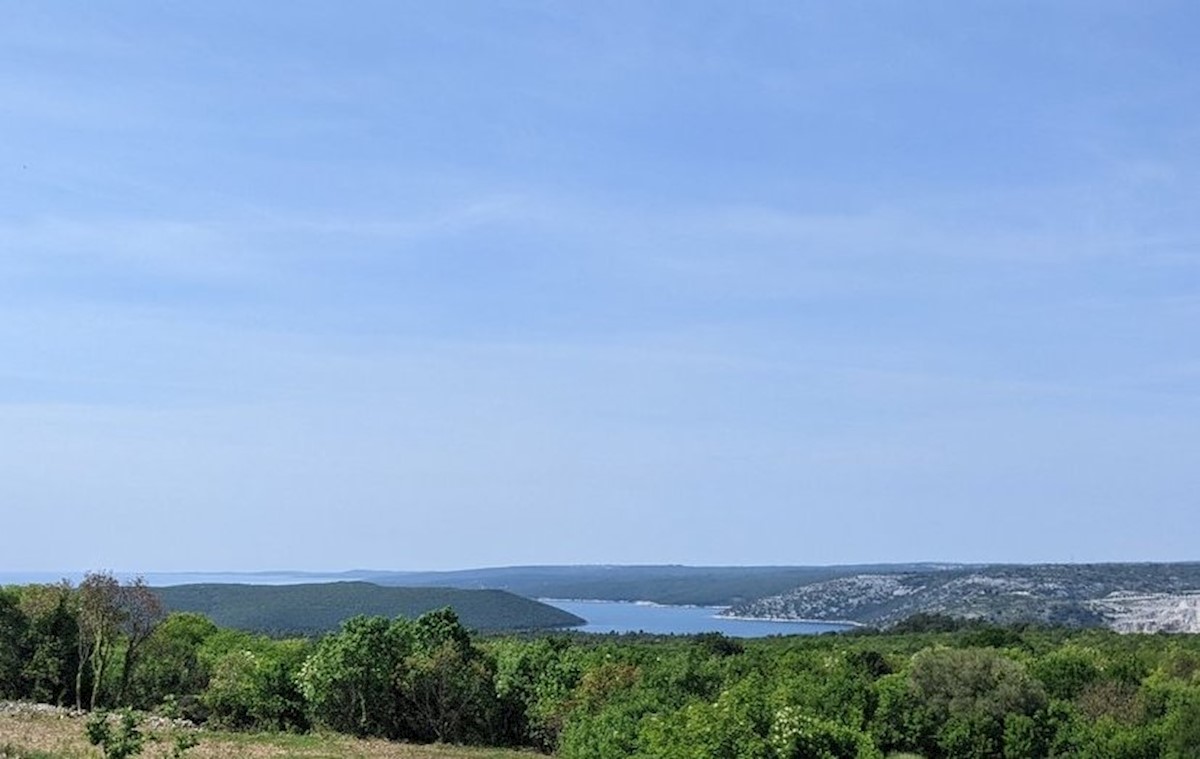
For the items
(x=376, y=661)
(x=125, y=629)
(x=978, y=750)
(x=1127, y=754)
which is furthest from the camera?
(x=125, y=629)

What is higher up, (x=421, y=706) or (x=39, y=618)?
(x=39, y=618)

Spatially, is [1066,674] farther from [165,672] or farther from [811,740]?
[165,672]

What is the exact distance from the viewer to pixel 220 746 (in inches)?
1508

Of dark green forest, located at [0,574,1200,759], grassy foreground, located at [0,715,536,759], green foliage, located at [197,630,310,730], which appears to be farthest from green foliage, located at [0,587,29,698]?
grassy foreground, located at [0,715,536,759]

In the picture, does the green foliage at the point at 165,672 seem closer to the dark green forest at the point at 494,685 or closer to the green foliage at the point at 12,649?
the dark green forest at the point at 494,685

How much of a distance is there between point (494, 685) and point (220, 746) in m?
15.0

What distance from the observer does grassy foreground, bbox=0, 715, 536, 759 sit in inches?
1265

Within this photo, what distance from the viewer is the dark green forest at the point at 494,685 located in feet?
144

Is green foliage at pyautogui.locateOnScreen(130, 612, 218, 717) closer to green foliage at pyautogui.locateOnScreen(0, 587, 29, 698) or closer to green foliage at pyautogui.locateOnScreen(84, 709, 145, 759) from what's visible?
green foliage at pyautogui.locateOnScreen(0, 587, 29, 698)

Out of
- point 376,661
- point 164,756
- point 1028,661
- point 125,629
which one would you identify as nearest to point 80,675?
point 125,629

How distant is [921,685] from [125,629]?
3486cm

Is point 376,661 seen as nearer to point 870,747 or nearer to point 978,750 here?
point 978,750

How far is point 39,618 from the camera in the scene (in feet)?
175

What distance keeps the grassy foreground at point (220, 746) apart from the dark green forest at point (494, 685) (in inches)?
122
